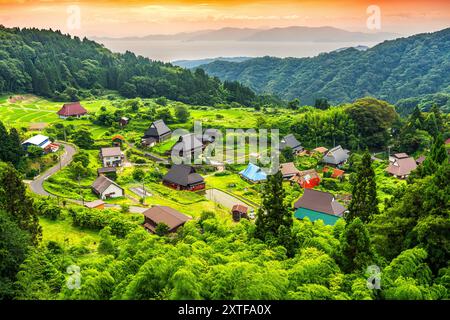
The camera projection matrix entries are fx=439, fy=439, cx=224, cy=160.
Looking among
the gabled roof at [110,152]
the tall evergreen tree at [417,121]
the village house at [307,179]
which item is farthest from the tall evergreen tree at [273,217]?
the tall evergreen tree at [417,121]

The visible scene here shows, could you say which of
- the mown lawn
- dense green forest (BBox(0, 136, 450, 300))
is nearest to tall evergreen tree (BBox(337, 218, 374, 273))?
dense green forest (BBox(0, 136, 450, 300))

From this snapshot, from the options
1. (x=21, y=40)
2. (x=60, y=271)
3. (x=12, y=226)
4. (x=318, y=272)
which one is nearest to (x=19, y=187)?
(x=12, y=226)

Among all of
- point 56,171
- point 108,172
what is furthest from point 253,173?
point 56,171

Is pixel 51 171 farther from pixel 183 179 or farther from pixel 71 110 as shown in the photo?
pixel 71 110

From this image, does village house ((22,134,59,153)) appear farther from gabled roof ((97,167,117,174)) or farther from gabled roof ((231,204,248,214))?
gabled roof ((231,204,248,214))

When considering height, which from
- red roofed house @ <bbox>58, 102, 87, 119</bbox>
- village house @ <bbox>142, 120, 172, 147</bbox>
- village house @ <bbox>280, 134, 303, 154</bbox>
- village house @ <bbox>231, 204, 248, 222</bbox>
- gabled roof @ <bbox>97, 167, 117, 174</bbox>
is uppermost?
red roofed house @ <bbox>58, 102, 87, 119</bbox>
